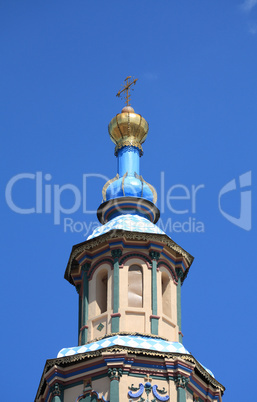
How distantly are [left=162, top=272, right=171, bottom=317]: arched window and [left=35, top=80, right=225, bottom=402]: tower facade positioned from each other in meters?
0.03

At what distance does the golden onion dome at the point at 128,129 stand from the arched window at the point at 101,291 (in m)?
5.65

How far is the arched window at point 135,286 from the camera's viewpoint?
115ft

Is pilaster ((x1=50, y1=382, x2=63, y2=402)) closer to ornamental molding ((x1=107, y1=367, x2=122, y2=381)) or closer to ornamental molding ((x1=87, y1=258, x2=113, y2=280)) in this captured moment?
ornamental molding ((x1=107, y1=367, x2=122, y2=381))

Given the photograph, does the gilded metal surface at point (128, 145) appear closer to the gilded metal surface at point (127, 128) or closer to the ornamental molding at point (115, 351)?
the gilded metal surface at point (127, 128)

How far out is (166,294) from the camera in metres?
36.2

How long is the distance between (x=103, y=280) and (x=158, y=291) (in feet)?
6.74

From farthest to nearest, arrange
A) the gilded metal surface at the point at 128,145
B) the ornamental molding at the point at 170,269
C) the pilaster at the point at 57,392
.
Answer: the gilded metal surface at the point at 128,145, the ornamental molding at the point at 170,269, the pilaster at the point at 57,392

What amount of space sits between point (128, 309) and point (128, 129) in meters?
7.96

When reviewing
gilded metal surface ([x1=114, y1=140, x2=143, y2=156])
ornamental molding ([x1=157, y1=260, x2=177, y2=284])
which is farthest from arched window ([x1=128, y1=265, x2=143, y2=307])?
gilded metal surface ([x1=114, y1=140, x2=143, y2=156])

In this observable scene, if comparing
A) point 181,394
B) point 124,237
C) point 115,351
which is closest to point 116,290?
point 124,237

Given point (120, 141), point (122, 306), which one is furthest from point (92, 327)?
point (120, 141)

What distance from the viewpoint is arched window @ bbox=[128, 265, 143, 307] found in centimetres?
3503

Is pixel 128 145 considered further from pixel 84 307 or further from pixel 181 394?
pixel 181 394

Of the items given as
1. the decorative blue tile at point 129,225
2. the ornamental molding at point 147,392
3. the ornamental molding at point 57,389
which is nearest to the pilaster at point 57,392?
the ornamental molding at point 57,389
